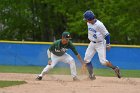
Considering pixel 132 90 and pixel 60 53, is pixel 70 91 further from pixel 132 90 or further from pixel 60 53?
pixel 60 53

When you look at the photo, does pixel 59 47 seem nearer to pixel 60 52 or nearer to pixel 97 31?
pixel 60 52

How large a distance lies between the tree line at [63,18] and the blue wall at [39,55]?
8785 mm

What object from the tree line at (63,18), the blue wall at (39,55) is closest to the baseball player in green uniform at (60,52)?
the blue wall at (39,55)

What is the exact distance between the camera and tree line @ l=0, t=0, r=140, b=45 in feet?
108

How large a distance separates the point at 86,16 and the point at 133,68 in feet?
32.6

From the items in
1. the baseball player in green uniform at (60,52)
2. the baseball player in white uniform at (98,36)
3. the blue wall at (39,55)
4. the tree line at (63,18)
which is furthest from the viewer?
the tree line at (63,18)

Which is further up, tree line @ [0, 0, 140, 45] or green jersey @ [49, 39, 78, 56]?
green jersey @ [49, 39, 78, 56]

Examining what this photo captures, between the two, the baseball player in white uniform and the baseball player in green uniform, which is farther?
the baseball player in green uniform

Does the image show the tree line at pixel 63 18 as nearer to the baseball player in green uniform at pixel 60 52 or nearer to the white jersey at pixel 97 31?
the baseball player in green uniform at pixel 60 52

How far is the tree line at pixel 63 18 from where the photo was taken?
33000mm

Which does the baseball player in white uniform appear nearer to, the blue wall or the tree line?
the blue wall

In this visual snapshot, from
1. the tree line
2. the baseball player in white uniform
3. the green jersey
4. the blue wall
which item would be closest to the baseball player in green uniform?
the green jersey

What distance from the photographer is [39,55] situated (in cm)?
2386

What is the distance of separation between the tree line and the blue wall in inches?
346
